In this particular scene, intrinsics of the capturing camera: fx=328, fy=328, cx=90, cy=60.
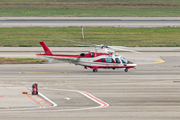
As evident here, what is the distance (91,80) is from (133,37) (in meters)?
32.7

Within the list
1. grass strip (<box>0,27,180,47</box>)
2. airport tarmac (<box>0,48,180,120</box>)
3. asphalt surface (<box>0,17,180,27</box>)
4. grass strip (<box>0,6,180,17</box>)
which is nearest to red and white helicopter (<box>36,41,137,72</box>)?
airport tarmac (<box>0,48,180,120</box>)

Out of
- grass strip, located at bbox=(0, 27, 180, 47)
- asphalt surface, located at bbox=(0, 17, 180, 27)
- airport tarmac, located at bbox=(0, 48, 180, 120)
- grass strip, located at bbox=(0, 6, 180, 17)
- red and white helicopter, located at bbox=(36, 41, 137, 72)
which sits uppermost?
grass strip, located at bbox=(0, 6, 180, 17)

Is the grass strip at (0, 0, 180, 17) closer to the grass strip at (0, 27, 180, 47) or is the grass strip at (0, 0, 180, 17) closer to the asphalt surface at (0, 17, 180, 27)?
the asphalt surface at (0, 17, 180, 27)

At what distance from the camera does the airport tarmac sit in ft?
72.4

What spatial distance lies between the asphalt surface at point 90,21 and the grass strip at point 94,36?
4.96 metres

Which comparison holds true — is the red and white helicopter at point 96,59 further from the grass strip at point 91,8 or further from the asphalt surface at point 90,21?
the grass strip at point 91,8

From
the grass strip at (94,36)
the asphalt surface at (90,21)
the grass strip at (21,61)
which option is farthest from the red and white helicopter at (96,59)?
the asphalt surface at (90,21)

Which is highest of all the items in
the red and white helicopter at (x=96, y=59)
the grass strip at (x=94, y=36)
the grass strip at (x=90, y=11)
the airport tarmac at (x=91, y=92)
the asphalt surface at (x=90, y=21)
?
the grass strip at (x=90, y=11)

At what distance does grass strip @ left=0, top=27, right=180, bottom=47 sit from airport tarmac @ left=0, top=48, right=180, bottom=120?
1615 cm

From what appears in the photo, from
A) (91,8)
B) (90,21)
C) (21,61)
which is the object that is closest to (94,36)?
(90,21)

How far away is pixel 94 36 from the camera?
64875mm

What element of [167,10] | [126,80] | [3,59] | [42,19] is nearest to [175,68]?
[126,80]

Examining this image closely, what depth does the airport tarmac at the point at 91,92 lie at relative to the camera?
72.4 ft

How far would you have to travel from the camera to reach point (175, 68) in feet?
135
